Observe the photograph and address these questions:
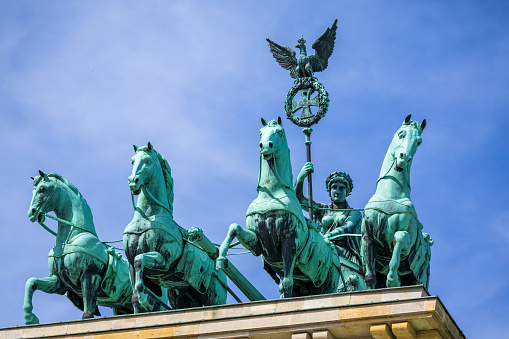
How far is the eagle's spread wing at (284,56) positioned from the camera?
99.8 ft

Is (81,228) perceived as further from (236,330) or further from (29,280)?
(236,330)

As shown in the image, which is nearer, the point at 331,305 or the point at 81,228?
the point at 331,305

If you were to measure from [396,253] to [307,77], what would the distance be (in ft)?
18.7

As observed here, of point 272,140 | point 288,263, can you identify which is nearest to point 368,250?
point 288,263

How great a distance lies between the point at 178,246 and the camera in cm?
2639

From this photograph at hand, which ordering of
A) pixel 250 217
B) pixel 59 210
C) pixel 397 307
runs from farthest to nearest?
pixel 59 210 → pixel 250 217 → pixel 397 307

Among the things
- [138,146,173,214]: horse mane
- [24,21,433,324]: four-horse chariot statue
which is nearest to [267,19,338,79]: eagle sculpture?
[24,21,433,324]: four-horse chariot statue

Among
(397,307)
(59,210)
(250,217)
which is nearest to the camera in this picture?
(397,307)

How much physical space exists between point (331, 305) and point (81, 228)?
5.01 meters

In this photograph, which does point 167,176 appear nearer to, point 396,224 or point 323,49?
point 396,224

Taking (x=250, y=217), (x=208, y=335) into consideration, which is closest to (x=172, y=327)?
(x=208, y=335)

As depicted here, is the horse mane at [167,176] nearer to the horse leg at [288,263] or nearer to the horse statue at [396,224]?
the horse leg at [288,263]

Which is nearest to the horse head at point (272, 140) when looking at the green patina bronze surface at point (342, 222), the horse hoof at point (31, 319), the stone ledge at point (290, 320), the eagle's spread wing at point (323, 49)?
the green patina bronze surface at point (342, 222)

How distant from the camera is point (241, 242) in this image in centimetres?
2520
